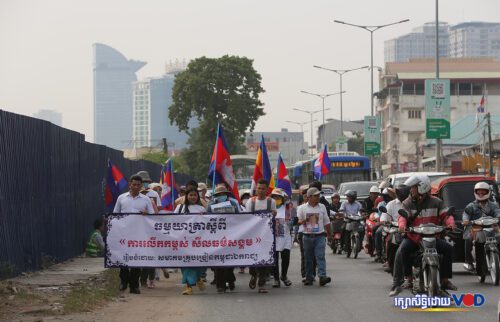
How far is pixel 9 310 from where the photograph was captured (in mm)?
13898

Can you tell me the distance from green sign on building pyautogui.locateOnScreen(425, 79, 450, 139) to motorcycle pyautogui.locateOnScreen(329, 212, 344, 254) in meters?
12.8

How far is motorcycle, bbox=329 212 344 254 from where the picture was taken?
26084 mm

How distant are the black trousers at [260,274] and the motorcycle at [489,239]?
321cm

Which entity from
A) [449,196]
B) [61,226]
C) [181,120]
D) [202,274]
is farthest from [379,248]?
[181,120]

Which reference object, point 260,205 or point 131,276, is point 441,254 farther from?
point 131,276

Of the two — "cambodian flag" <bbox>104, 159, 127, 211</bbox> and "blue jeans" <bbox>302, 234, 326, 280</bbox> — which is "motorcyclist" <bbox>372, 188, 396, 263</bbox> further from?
"cambodian flag" <bbox>104, 159, 127, 211</bbox>

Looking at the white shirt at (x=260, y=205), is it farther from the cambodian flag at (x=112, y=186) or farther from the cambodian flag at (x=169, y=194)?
the cambodian flag at (x=169, y=194)

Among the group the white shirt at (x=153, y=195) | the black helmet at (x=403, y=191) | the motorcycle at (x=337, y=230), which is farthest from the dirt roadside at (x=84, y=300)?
the motorcycle at (x=337, y=230)

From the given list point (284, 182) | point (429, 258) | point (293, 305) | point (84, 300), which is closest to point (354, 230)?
point (284, 182)

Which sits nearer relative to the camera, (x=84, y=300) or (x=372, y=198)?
(x=84, y=300)

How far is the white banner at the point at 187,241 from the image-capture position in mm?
17078

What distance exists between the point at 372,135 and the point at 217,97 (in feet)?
74.0

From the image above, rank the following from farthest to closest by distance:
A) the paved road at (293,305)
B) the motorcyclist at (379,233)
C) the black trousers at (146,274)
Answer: the motorcyclist at (379,233)
the black trousers at (146,274)
the paved road at (293,305)

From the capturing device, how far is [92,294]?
1617cm
